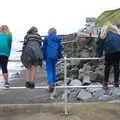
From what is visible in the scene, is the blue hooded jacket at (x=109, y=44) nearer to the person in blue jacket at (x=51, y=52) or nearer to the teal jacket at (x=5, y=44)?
the person in blue jacket at (x=51, y=52)

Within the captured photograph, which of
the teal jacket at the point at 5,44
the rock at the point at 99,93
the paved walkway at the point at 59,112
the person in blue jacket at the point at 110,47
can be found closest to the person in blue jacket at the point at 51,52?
the paved walkway at the point at 59,112

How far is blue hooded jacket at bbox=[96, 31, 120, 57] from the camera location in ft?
35.4

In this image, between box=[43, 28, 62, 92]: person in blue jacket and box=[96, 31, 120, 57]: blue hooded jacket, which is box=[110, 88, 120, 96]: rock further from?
box=[43, 28, 62, 92]: person in blue jacket

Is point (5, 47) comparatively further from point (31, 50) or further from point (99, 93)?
point (99, 93)

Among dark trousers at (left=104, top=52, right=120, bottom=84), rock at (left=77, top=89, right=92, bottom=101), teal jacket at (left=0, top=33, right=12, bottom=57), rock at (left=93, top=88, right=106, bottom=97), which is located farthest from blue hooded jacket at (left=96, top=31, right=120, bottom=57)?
rock at (left=77, top=89, right=92, bottom=101)

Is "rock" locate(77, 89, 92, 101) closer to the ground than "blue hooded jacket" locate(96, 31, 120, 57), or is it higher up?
closer to the ground

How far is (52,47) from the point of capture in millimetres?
11055

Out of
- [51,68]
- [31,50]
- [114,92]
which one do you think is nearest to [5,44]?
[31,50]

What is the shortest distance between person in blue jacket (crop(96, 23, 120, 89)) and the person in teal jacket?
74.6 inches

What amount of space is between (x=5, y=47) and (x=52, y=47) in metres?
0.98

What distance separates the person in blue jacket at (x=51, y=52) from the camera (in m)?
11.0

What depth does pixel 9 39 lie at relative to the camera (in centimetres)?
1121

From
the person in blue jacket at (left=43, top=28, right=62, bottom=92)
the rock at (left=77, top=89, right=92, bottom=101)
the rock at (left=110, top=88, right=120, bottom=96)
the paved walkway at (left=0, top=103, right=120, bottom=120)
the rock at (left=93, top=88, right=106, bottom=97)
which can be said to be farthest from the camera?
the rock at (left=77, top=89, right=92, bottom=101)

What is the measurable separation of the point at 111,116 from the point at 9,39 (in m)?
2.69
